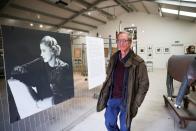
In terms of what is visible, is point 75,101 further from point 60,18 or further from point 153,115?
point 60,18

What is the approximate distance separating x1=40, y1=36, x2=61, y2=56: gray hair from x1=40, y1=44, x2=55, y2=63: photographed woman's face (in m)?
0.05

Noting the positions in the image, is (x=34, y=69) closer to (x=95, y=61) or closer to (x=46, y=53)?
(x=46, y=53)

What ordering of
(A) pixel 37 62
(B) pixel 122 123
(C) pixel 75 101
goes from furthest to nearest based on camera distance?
1. (C) pixel 75 101
2. (A) pixel 37 62
3. (B) pixel 122 123

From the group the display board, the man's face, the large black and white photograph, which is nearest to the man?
the man's face

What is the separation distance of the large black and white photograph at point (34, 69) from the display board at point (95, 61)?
3.44 feet

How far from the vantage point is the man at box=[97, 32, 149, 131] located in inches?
84.0

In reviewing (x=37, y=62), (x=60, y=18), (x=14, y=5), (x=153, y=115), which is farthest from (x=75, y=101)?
(x=60, y=18)

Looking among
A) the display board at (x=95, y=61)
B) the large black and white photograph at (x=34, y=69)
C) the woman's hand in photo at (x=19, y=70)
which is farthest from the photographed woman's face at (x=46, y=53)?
the display board at (x=95, y=61)

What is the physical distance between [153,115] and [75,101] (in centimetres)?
215

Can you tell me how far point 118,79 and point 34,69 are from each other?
1.06 metres

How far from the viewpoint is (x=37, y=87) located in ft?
7.98

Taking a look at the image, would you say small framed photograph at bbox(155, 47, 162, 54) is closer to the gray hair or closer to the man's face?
the gray hair

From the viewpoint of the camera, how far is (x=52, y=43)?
2.70m

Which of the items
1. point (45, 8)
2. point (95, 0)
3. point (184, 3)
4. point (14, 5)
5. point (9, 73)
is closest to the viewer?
point (9, 73)
